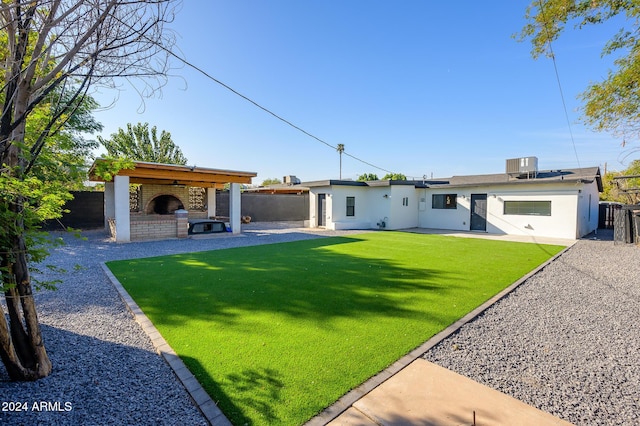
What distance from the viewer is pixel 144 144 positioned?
30156mm

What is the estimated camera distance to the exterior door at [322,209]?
18.0 m

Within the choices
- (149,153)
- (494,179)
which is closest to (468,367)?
(494,179)

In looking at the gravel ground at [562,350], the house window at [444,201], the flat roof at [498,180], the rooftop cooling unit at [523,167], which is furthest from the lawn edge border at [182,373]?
the rooftop cooling unit at [523,167]

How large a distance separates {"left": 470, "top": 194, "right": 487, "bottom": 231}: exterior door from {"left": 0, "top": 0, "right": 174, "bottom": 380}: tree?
1716 centimetres

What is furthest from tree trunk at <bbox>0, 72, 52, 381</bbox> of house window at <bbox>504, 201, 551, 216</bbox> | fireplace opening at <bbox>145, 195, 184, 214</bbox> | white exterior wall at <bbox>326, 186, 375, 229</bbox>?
house window at <bbox>504, 201, 551, 216</bbox>

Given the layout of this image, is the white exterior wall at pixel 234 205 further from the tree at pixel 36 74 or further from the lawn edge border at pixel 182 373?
the tree at pixel 36 74

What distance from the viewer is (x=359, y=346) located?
10.7 ft

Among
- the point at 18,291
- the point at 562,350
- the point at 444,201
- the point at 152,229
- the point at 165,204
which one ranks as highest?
the point at 444,201

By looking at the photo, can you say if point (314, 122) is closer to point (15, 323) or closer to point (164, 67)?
point (164, 67)

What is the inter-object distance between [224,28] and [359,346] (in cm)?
744

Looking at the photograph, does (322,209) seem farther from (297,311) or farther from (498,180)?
(297,311)

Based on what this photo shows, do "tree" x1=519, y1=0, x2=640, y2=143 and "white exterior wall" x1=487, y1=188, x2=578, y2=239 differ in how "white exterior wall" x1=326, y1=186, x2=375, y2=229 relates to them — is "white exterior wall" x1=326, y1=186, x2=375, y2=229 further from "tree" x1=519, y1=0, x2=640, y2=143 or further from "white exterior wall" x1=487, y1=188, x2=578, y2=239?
"tree" x1=519, y1=0, x2=640, y2=143

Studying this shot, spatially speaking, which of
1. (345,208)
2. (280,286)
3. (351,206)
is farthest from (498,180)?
(280,286)

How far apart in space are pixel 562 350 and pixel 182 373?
423 centimetres
